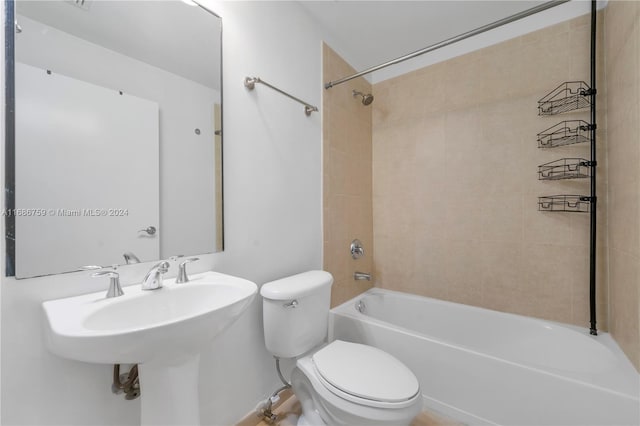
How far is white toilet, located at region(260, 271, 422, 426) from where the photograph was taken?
963mm

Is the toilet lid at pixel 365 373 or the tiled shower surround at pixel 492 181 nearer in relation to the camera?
the toilet lid at pixel 365 373

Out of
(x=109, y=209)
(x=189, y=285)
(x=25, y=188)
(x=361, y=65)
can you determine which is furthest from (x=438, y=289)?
(x=25, y=188)

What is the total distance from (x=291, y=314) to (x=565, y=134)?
6.20 ft

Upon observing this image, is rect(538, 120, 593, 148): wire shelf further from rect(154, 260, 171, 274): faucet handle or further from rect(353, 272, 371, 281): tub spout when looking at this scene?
rect(154, 260, 171, 274): faucet handle

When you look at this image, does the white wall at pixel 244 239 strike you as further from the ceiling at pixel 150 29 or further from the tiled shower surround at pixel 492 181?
the tiled shower surround at pixel 492 181

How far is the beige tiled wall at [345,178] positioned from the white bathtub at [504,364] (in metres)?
0.29

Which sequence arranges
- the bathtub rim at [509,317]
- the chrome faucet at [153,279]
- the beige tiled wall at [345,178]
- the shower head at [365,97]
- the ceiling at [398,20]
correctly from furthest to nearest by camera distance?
the shower head at [365,97]
the beige tiled wall at [345,178]
the ceiling at [398,20]
the bathtub rim at [509,317]
the chrome faucet at [153,279]

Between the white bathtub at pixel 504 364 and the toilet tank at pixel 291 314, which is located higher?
the toilet tank at pixel 291 314

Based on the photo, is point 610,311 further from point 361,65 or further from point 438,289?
point 361,65

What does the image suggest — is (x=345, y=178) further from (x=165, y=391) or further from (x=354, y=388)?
(x=165, y=391)

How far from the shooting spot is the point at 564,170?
61.1 inches

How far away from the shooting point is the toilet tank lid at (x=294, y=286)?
4.06 ft

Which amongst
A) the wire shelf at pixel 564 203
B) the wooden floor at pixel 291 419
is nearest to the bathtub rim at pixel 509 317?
the wooden floor at pixel 291 419

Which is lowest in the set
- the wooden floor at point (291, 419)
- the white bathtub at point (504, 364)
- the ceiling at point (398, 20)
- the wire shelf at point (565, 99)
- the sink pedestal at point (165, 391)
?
the wooden floor at point (291, 419)
